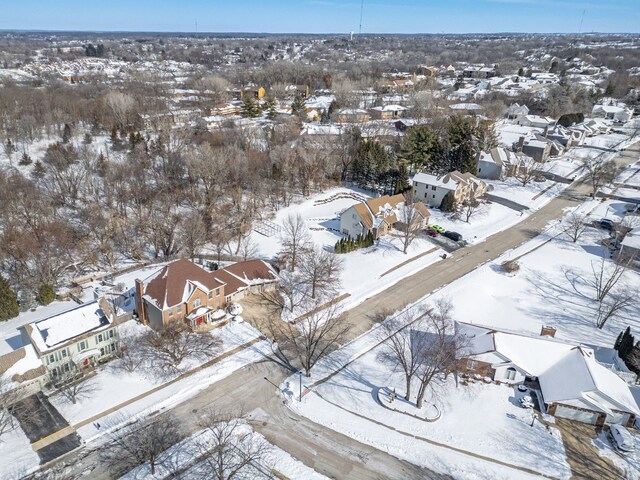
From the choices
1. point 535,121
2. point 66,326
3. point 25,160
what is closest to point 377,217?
point 66,326

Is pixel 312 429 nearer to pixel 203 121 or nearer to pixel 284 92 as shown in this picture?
pixel 203 121

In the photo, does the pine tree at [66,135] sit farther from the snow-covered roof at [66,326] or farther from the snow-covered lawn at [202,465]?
the snow-covered lawn at [202,465]

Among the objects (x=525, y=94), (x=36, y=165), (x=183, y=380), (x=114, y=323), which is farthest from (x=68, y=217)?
(x=525, y=94)

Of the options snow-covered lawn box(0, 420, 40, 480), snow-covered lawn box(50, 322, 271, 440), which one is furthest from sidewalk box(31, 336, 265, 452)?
snow-covered lawn box(0, 420, 40, 480)

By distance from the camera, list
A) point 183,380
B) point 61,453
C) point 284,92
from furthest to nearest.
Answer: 1. point 284,92
2. point 183,380
3. point 61,453

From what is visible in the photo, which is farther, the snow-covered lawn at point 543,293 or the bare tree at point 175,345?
the snow-covered lawn at point 543,293

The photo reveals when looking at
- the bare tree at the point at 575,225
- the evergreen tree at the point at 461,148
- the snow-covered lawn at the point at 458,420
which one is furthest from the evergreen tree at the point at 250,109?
the snow-covered lawn at the point at 458,420
